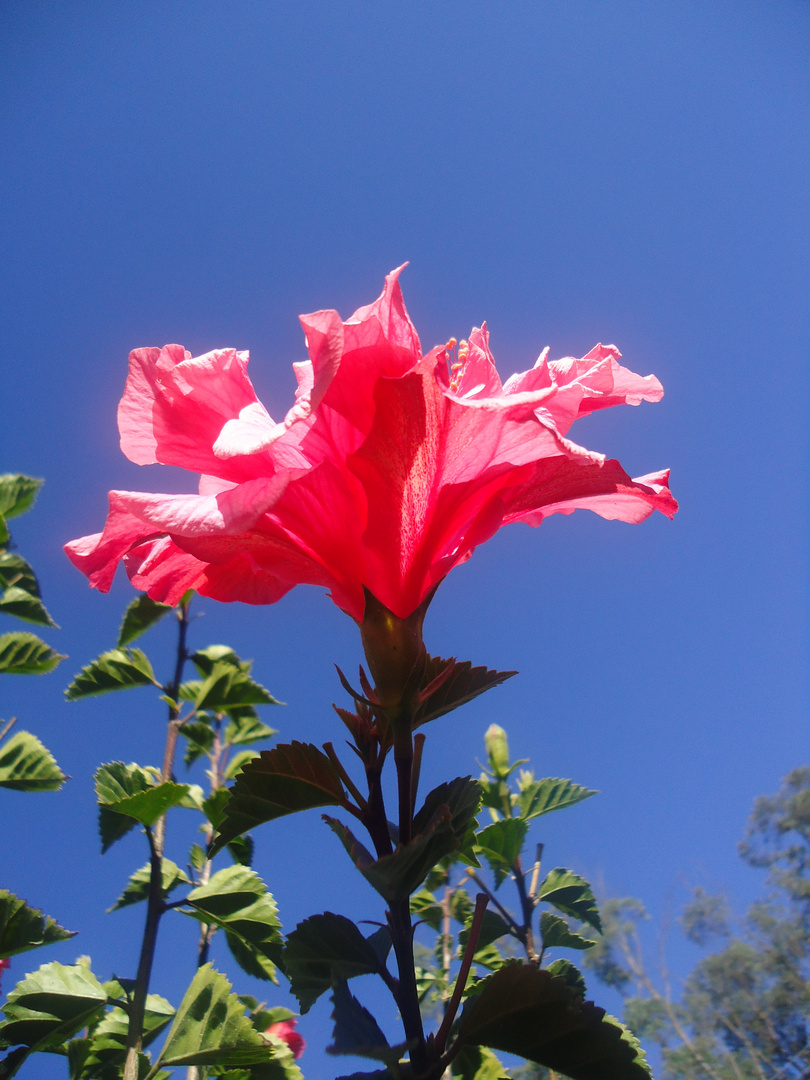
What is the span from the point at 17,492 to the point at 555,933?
243 centimetres

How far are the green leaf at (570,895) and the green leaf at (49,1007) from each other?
114 centimetres

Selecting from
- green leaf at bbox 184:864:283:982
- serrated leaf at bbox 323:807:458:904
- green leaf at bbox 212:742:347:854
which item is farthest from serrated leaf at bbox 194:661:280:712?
serrated leaf at bbox 323:807:458:904

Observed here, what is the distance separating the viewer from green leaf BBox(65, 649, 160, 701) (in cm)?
191

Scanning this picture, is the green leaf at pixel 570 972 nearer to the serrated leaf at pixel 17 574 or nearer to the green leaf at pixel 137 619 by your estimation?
the green leaf at pixel 137 619

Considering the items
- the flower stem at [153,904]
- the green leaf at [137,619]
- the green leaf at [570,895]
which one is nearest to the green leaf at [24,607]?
the green leaf at [137,619]

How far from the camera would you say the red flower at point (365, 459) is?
2.31 feet

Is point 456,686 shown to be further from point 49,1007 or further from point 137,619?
point 137,619

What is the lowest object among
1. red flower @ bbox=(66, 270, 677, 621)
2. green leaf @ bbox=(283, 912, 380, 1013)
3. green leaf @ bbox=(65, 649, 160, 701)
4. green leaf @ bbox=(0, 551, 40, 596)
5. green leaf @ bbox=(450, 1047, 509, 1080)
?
green leaf @ bbox=(450, 1047, 509, 1080)

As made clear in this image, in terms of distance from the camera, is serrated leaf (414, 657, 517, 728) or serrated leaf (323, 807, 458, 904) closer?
serrated leaf (323, 807, 458, 904)

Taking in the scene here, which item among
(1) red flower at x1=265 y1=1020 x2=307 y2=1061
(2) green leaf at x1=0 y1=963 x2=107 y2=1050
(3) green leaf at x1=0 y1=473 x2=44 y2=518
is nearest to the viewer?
(2) green leaf at x1=0 y1=963 x2=107 y2=1050

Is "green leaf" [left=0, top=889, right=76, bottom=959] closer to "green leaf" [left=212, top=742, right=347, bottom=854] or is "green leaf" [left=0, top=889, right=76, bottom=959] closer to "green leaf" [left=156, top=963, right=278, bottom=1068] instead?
"green leaf" [left=156, top=963, right=278, bottom=1068]

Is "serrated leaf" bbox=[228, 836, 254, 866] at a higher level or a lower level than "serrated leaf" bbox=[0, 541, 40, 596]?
lower

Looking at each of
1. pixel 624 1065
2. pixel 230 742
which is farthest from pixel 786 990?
pixel 624 1065

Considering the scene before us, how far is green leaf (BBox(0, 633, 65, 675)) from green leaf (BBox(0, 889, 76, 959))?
0.79 meters
